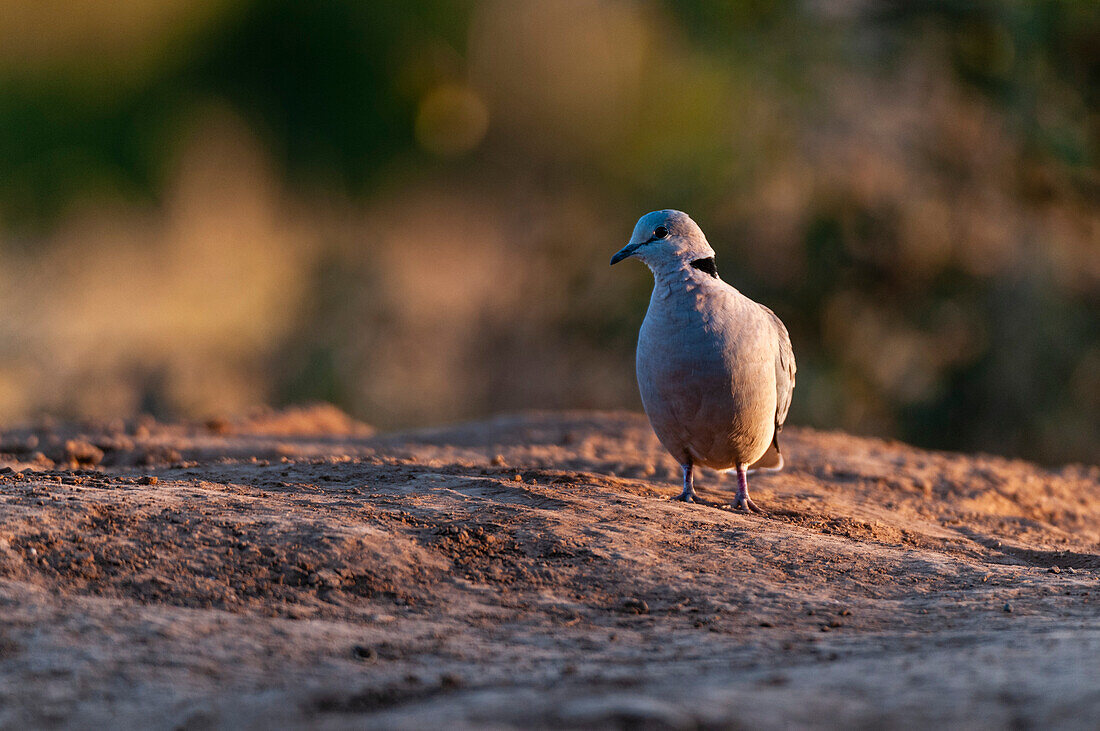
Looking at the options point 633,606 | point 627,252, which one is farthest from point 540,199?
point 633,606

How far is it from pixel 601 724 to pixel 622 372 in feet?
41.0

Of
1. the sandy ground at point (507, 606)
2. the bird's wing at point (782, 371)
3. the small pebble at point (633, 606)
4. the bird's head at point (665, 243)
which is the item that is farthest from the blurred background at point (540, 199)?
the small pebble at point (633, 606)

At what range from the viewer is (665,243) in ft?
16.7

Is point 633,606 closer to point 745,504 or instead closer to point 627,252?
point 745,504

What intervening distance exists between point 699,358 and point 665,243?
61 cm

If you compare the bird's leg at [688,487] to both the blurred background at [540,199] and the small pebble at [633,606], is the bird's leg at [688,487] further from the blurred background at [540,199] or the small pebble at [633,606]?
the blurred background at [540,199]

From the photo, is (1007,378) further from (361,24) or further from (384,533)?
(384,533)

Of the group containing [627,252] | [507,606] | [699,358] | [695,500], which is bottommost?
[507,606]

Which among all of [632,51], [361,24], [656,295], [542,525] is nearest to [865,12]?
[632,51]

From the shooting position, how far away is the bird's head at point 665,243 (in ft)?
16.6

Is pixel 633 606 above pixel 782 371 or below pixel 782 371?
below

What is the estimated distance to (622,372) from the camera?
1477cm

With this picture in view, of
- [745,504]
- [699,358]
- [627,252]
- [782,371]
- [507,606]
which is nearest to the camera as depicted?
[507,606]

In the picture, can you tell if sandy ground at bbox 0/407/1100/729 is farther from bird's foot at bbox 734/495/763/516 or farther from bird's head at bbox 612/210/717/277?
bird's head at bbox 612/210/717/277
